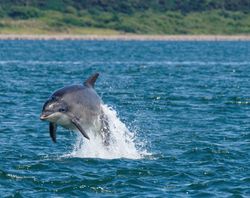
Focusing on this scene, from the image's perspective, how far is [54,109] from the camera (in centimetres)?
2769

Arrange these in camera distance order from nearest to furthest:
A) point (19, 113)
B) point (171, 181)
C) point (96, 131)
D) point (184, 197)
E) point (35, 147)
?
point (184, 197) → point (171, 181) → point (96, 131) → point (35, 147) → point (19, 113)

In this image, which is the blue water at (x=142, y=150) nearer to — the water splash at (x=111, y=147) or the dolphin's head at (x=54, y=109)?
the water splash at (x=111, y=147)

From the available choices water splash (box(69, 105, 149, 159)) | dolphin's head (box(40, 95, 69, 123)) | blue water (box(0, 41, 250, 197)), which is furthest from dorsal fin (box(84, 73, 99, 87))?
dolphin's head (box(40, 95, 69, 123))

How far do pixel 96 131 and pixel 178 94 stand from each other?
2472 cm

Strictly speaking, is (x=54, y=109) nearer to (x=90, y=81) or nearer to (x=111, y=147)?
(x=90, y=81)

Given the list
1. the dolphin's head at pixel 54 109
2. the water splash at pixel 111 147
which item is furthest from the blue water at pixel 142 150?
the dolphin's head at pixel 54 109

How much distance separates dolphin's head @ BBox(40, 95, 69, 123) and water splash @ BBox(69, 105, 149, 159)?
68.8 inches

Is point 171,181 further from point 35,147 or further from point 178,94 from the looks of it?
point 178,94

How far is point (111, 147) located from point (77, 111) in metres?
2.52

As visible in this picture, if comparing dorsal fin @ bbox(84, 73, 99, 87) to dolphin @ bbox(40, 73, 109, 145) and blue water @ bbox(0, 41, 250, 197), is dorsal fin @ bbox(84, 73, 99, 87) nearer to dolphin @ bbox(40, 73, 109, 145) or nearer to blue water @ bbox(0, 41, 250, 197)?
dolphin @ bbox(40, 73, 109, 145)

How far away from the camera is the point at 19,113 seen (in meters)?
42.2

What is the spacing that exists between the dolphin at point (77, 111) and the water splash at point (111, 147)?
30 centimetres

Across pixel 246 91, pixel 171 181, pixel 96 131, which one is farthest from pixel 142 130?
pixel 246 91

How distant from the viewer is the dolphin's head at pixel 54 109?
27578mm
